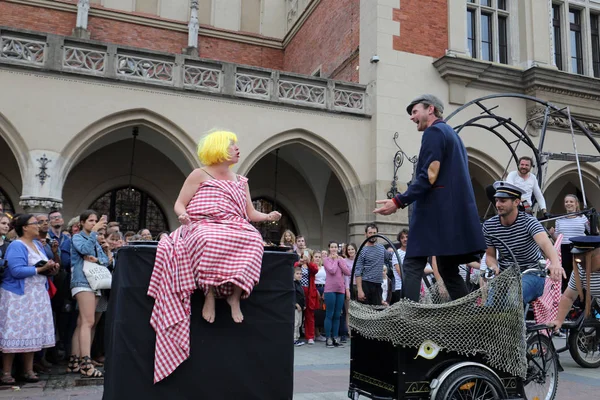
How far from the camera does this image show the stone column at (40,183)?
34.7ft

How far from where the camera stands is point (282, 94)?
12797 millimetres

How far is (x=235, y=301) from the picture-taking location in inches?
120

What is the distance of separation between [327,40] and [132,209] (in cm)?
784

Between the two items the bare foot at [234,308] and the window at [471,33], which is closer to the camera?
the bare foot at [234,308]

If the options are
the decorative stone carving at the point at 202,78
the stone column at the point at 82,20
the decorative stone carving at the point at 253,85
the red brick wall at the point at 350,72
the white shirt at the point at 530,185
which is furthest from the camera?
the stone column at the point at 82,20

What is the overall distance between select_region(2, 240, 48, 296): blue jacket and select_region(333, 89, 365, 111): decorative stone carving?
927 centimetres

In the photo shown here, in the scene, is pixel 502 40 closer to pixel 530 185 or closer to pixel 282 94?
pixel 282 94

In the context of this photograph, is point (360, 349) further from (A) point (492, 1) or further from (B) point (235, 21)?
(B) point (235, 21)

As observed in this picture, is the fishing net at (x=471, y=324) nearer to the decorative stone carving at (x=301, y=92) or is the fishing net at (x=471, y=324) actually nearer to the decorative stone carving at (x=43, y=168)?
the decorative stone carving at (x=43, y=168)

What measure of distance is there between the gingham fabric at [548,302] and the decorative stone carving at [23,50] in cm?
1020

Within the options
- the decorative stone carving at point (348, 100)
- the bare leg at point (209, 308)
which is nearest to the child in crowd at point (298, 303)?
the decorative stone carving at point (348, 100)

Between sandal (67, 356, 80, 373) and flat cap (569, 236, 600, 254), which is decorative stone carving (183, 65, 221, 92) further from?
flat cap (569, 236, 600, 254)

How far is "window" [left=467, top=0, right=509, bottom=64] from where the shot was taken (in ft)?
48.3

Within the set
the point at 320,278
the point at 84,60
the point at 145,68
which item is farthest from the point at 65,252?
the point at 145,68
